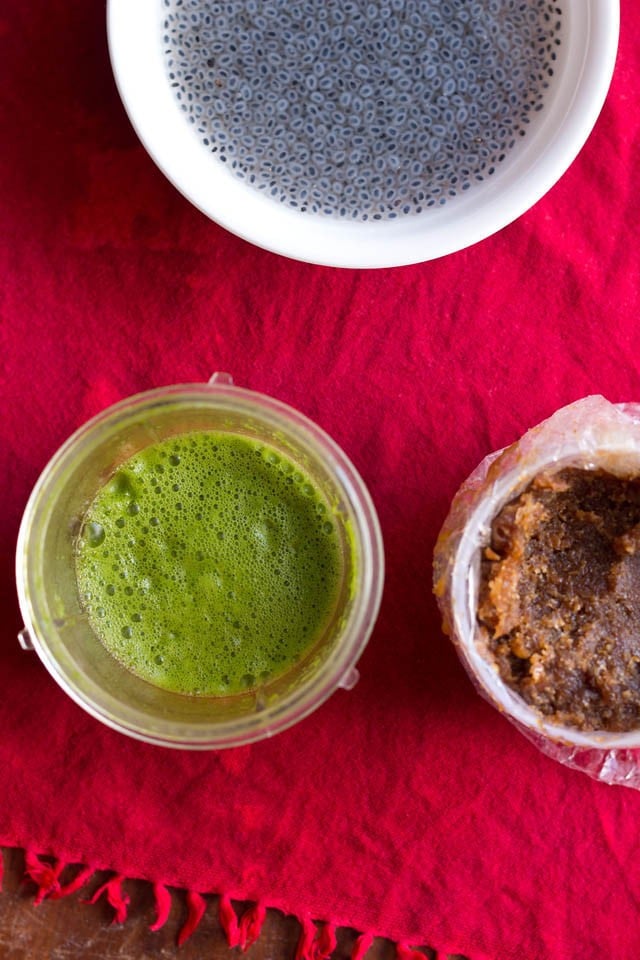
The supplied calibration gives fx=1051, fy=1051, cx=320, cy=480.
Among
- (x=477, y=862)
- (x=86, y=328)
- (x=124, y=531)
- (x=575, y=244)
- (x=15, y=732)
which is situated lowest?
(x=15, y=732)

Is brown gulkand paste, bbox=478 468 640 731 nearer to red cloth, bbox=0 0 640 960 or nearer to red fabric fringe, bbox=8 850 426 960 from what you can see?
red cloth, bbox=0 0 640 960

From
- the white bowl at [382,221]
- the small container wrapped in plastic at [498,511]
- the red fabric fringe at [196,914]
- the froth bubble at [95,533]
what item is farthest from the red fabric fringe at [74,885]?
the white bowl at [382,221]

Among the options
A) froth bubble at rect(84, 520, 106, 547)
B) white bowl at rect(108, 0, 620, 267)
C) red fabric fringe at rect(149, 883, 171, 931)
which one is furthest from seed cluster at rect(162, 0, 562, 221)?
red fabric fringe at rect(149, 883, 171, 931)

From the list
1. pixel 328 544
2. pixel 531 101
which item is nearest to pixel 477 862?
pixel 328 544

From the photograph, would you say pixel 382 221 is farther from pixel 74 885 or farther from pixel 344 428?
pixel 74 885

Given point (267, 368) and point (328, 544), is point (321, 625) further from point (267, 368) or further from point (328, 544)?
point (267, 368)
